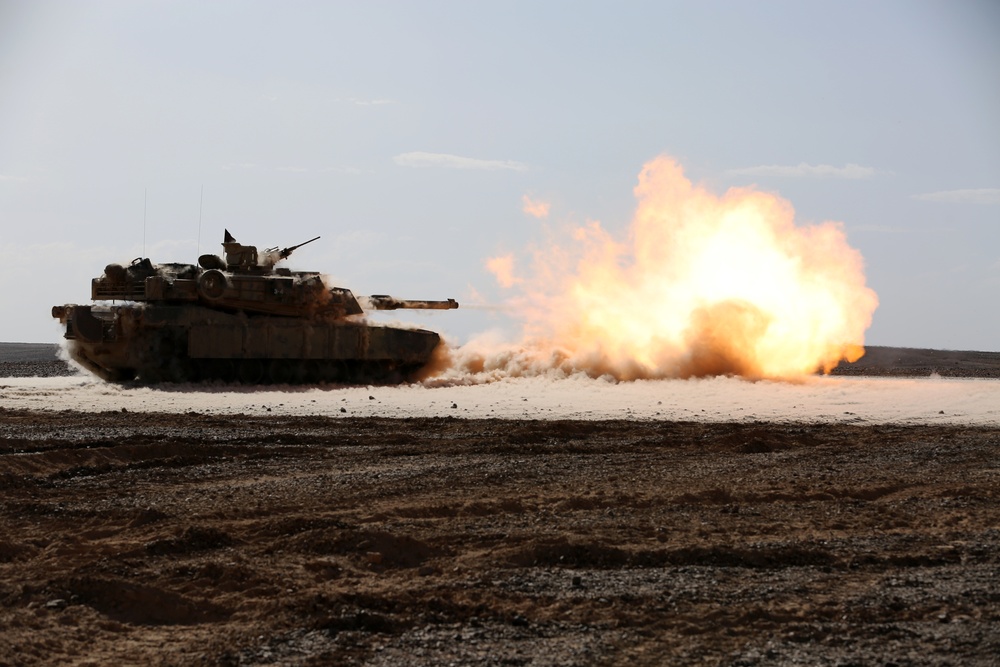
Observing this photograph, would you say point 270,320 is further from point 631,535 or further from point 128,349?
point 631,535

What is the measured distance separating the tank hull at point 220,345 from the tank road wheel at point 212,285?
0.37 m

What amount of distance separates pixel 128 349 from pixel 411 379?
7537 mm

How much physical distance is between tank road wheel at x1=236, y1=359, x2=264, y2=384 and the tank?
2cm

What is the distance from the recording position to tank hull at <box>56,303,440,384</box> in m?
28.7

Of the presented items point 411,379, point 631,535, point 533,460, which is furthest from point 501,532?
point 411,379

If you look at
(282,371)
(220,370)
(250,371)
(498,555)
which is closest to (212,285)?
(220,370)

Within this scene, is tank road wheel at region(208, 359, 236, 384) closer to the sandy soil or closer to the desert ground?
the desert ground

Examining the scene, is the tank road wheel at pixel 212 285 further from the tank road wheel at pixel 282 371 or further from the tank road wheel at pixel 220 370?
the tank road wheel at pixel 282 371

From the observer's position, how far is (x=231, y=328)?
2938cm

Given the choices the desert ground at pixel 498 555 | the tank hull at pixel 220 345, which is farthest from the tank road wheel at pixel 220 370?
the desert ground at pixel 498 555

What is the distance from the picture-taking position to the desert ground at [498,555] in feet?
24.2

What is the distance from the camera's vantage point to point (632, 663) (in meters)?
6.98

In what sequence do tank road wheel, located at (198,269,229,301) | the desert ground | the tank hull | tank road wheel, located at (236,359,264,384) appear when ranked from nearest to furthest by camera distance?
1. the desert ground
2. the tank hull
3. tank road wheel, located at (198,269,229,301)
4. tank road wheel, located at (236,359,264,384)

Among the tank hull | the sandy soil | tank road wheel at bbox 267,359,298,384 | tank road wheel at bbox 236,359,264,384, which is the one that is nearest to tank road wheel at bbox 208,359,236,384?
the tank hull
